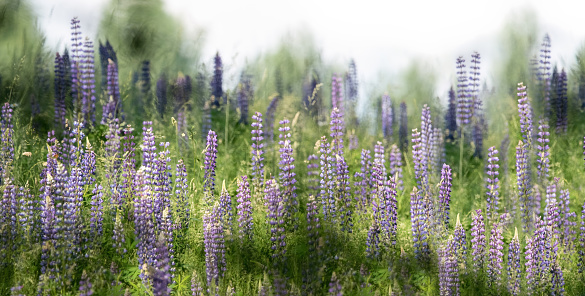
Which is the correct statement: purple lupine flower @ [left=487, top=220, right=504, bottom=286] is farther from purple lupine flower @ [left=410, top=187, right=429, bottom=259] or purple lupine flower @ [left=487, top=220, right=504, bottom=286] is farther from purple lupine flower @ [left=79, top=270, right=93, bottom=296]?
purple lupine flower @ [left=79, top=270, right=93, bottom=296]

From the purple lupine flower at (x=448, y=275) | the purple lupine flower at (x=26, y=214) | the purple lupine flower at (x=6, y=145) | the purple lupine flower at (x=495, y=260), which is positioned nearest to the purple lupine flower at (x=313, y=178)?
the purple lupine flower at (x=448, y=275)

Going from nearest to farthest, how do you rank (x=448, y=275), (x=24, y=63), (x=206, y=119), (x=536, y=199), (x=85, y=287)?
(x=85, y=287) → (x=448, y=275) → (x=536, y=199) → (x=24, y=63) → (x=206, y=119)

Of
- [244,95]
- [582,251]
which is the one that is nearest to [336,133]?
[582,251]

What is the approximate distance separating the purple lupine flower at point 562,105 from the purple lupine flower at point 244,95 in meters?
3.36

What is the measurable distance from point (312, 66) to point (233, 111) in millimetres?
1218

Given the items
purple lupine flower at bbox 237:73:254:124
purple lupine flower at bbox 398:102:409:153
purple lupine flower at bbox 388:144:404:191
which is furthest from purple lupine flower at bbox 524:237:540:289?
purple lupine flower at bbox 237:73:254:124

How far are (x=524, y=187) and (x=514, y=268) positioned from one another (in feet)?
3.25

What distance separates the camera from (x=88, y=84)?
6941mm

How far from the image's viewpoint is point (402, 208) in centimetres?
612

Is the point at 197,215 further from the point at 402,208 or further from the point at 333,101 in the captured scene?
the point at 333,101

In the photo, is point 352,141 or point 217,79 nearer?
point 352,141

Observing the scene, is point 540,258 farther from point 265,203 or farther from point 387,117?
point 387,117

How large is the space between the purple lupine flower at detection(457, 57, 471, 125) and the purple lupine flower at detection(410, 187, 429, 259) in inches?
80.5

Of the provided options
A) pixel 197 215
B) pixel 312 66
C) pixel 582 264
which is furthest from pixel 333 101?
pixel 582 264
